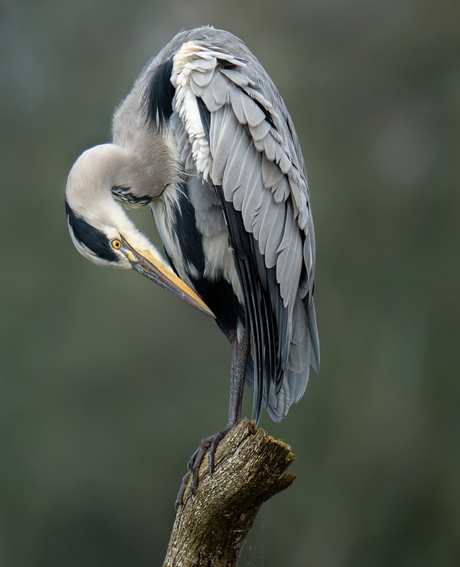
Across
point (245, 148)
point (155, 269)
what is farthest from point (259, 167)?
point (155, 269)

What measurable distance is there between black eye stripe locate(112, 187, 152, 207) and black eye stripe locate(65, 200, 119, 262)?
0.37 feet

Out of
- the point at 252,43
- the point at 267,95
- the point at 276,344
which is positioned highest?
the point at 252,43

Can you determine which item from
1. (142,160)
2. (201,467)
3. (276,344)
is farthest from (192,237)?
(201,467)

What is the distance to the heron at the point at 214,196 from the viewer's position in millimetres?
1327

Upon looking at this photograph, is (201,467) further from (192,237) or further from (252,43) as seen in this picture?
(252,43)

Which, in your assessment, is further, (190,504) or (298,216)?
(298,216)

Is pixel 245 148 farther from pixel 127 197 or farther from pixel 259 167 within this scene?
pixel 127 197

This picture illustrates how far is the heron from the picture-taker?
1327mm

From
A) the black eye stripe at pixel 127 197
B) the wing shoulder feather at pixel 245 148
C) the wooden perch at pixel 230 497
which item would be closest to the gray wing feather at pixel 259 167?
the wing shoulder feather at pixel 245 148

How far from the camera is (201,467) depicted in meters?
1.32

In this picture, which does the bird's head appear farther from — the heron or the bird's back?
the bird's back

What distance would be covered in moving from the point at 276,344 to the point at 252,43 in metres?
1.86

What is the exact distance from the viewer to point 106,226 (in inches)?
55.1

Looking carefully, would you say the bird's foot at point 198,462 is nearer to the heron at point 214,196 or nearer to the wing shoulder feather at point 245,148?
the heron at point 214,196
